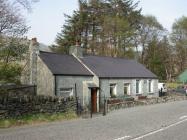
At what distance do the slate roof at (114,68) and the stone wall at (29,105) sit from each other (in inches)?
504

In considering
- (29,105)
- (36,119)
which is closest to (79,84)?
(29,105)

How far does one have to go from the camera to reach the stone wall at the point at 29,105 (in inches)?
850

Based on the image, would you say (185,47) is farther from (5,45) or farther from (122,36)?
(5,45)

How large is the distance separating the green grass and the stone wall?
325 millimetres

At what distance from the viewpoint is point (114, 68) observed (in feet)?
145

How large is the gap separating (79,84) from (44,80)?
12.8ft

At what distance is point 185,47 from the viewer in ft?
287

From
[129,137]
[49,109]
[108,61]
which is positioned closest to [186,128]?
[129,137]

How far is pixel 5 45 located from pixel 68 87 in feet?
37.4

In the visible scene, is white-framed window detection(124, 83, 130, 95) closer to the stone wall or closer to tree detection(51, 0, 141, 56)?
the stone wall

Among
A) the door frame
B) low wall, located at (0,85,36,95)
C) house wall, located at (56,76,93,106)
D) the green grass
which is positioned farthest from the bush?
the door frame

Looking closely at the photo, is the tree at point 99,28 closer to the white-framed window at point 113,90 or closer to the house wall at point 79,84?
the white-framed window at point 113,90

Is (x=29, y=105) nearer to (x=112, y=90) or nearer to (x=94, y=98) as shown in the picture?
(x=94, y=98)

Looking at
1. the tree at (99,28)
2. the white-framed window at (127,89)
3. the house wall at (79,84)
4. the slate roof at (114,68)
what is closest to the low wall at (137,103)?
the house wall at (79,84)
